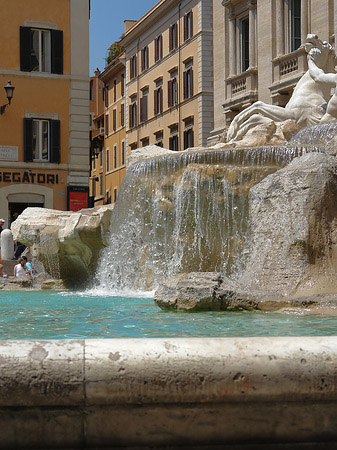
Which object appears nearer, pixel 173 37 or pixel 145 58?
pixel 173 37

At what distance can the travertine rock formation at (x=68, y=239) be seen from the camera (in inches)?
484

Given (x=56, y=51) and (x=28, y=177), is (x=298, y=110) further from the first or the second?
(x=56, y=51)

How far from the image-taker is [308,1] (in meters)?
24.5

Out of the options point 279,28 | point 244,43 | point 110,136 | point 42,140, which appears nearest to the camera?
point 279,28

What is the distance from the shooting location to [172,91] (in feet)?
134

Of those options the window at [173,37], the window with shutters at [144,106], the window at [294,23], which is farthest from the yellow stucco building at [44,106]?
the window with shutters at [144,106]

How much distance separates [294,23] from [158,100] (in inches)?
707

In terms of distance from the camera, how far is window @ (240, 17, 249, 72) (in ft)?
94.5

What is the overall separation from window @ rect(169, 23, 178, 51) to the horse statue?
26669 mm

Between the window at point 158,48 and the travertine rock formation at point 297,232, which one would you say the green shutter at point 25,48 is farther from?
the travertine rock formation at point 297,232

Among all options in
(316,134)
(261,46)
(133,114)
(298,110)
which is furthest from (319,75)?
(133,114)

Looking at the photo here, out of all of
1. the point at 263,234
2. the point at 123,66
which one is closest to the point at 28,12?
the point at 263,234

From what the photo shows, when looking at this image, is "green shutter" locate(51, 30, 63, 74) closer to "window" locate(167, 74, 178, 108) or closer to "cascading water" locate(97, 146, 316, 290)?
"window" locate(167, 74, 178, 108)

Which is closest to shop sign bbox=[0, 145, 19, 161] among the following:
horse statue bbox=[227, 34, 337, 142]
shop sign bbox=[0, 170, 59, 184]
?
shop sign bbox=[0, 170, 59, 184]
